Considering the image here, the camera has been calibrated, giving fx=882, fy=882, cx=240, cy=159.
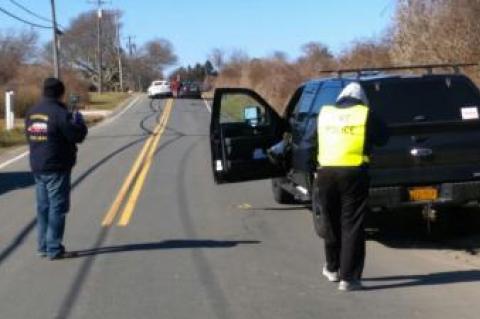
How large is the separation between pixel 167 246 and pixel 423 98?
3317 mm

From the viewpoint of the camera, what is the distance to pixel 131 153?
22734mm

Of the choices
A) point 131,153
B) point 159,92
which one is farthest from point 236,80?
point 131,153

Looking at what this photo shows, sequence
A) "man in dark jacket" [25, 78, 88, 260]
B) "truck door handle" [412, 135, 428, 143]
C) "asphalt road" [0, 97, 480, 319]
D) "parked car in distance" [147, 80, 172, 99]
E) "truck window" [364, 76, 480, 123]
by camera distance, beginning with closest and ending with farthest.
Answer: "asphalt road" [0, 97, 480, 319] < "man in dark jacket" [25, 78, 88, 260] < "truck door handle" [412, 135, 428, 143] < "truck window" [364, 76, 480, 123] < "parked car in distance" [147, 80, 172, 99]

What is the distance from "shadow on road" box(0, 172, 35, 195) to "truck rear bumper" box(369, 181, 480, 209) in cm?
806

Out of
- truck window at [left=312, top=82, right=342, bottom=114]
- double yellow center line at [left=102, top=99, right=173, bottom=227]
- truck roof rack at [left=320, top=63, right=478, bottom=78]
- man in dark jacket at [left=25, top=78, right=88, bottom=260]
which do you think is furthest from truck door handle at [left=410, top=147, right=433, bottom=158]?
A: double yellow center line at [left=102, top=99, right=173, bottom=227]

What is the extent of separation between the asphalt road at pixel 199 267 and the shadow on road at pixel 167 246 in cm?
1

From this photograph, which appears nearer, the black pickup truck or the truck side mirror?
the black pickup truck

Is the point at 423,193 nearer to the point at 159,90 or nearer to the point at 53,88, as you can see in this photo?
the point at 53,88

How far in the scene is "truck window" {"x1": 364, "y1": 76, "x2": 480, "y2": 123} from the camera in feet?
32.0

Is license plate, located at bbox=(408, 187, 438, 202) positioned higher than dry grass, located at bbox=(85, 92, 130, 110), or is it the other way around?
license plate, located at bbox=(408, 187, 438, 202)

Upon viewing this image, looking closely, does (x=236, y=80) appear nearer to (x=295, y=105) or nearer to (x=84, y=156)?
(x=84, y=156)

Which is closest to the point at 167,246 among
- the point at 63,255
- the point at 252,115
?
the point at 63,255

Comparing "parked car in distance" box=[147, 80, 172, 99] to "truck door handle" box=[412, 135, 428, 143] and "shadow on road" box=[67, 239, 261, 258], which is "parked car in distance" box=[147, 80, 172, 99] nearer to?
"shadow on road" box=[67, 239, 261, 258]

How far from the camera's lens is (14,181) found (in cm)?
1697
